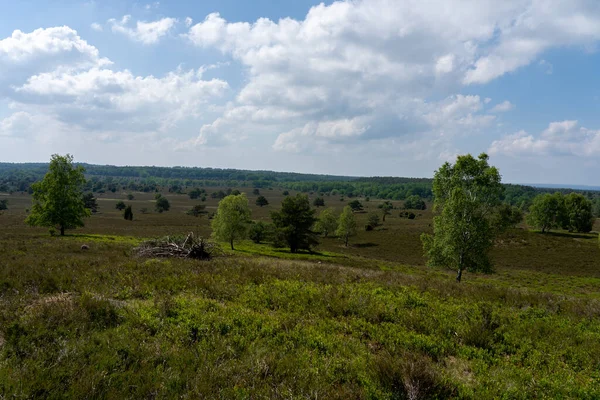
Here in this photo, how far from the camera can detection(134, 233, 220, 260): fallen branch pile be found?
62.3 feet

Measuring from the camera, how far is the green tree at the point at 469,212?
81.4ft

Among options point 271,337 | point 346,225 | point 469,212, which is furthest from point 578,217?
point 271,337

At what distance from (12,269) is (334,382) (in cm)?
1186

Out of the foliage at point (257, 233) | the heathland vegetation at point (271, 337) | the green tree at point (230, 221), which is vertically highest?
the heathland vegetation at point (271, 337)

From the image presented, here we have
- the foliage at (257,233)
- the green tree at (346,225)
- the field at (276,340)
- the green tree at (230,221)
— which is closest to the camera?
the field at (276,340)

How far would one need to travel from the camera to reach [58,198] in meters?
42.9

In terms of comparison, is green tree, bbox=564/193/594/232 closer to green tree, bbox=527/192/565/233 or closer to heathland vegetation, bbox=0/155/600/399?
green tree, bbox=527/192/565/233

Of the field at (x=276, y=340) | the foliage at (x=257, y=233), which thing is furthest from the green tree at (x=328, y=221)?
the field at (x=276, y=340)

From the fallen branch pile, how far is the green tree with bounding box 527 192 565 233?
325ft

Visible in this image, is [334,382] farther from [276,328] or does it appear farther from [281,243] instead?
[281,243]

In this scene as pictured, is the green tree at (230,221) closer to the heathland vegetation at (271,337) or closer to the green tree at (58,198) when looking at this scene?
the green tree at (58,198)

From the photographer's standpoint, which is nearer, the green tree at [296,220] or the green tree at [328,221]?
Answer: the green tree at [296,220]

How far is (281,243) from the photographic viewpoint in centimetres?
5803

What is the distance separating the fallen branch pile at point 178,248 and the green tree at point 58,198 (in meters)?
29.7
